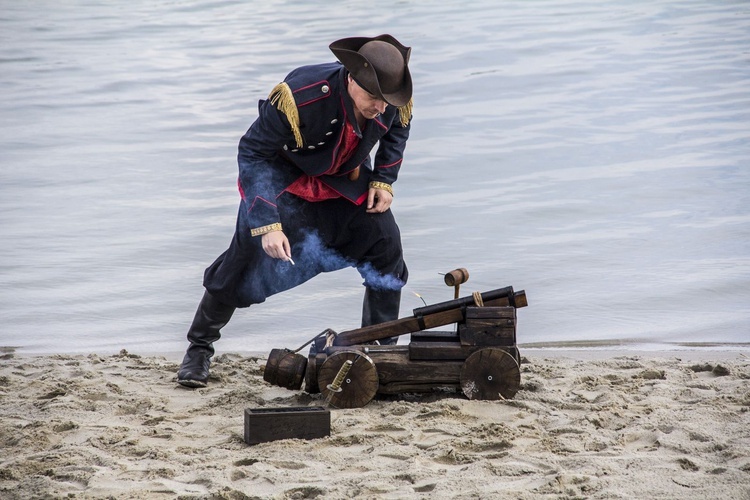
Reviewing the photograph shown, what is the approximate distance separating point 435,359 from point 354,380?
343 mm

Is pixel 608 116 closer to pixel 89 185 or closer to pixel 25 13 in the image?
pixel 89 185

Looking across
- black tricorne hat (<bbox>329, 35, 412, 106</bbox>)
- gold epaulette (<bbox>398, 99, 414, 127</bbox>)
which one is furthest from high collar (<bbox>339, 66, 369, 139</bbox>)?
gold epaulette (<bbox>398, 99, 414, 127</bbox>)

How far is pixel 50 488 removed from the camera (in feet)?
10.8

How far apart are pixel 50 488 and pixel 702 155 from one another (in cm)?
724

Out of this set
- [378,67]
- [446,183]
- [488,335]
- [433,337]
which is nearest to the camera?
[378,67]

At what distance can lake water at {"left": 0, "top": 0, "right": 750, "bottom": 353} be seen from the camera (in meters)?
5.89

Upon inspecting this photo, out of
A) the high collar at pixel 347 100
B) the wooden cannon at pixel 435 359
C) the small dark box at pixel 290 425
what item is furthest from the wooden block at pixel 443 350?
the high collar at pixel 347 100

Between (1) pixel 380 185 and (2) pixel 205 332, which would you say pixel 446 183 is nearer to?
(1) pixel 380 185

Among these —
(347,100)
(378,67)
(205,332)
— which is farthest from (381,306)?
(378,67)

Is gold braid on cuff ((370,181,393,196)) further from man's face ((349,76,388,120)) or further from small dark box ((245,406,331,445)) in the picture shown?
small dark box ((245,406,331,445))

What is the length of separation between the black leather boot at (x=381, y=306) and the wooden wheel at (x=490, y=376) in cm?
55

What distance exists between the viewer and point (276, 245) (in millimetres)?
4211

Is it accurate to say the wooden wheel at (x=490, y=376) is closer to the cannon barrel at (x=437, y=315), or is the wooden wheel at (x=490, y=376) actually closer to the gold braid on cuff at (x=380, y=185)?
the cannon barrel at (x=437, y=315)

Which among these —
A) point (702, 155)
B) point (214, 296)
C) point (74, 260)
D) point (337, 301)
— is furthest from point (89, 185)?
point (702, 155)
